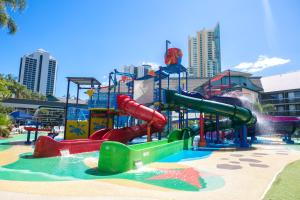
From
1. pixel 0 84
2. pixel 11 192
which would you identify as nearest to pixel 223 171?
pixel 11 192

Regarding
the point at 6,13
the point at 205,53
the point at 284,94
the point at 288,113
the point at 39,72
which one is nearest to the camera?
the point at 6,13

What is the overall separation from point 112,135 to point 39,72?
13811 cm

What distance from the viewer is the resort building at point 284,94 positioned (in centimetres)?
4578

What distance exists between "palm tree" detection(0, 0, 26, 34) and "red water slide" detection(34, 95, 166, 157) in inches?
380

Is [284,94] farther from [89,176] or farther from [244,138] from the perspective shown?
[89,176]

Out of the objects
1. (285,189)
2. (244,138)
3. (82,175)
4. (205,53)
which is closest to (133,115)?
(244,138)

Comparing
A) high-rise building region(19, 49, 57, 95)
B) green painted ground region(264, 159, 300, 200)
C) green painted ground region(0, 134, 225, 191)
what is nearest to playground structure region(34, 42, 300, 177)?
green painted ground region(0, 134, 225, 191)

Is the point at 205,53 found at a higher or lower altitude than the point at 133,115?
higher

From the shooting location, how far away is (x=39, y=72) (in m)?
138

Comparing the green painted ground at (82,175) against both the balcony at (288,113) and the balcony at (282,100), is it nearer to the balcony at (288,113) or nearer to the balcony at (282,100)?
the balcony at (288,113)

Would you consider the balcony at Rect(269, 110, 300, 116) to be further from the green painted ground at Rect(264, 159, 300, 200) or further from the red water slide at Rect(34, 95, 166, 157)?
the green painted ground at Rect(264, 159, 300, 200)

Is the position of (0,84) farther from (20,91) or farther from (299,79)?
(20,91)

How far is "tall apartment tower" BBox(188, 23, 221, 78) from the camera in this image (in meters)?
112

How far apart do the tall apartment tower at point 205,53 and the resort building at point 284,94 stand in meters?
58.8
